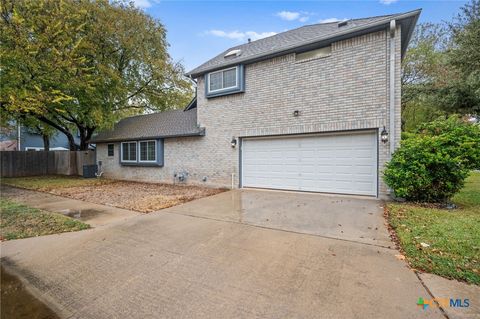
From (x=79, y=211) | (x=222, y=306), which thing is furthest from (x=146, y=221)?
(x=222, y=306)

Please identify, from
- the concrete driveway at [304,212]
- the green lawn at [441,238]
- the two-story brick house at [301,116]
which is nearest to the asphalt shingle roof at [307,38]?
the two-story brick house at [301,116]

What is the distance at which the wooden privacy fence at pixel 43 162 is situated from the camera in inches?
579

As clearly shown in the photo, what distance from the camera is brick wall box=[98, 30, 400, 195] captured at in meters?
6.82

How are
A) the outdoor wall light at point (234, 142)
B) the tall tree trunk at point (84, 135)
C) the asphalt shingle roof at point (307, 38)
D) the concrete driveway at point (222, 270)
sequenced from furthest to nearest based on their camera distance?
the tall tree trunk at point (84, 135) < the outdoor wall light at point (234, 142) < the asphalt shingle roof at point (307, 38) < the concrete driveway at point (222, 270)

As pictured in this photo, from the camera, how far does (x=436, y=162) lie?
5586 millimetres

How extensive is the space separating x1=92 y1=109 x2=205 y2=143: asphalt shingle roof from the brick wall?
1.48ft

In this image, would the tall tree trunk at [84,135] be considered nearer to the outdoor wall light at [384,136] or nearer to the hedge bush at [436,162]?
the outdoor wall light at [384,136]

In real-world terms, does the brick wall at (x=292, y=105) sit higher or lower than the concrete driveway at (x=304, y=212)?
higher

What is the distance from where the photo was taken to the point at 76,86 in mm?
11242

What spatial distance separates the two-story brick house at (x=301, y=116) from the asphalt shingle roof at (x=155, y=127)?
0.43 feet

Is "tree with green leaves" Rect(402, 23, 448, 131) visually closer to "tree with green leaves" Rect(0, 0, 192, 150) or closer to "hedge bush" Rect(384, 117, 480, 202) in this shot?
"hedge bush" Rect(384, 117, 480, 202)

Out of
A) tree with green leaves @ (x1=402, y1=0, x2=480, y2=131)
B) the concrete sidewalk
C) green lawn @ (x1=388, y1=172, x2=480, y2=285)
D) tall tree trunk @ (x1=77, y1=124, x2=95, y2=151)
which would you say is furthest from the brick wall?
tall tree trunk @ (x1=77, y1=124, x2=95, y2=151)

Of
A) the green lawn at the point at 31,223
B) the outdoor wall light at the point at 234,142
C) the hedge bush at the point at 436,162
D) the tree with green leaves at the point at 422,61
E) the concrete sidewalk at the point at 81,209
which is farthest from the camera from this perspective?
the tree with green leaves at the point at 422,61

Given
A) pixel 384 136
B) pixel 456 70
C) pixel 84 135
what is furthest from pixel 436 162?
pixel 84 135
